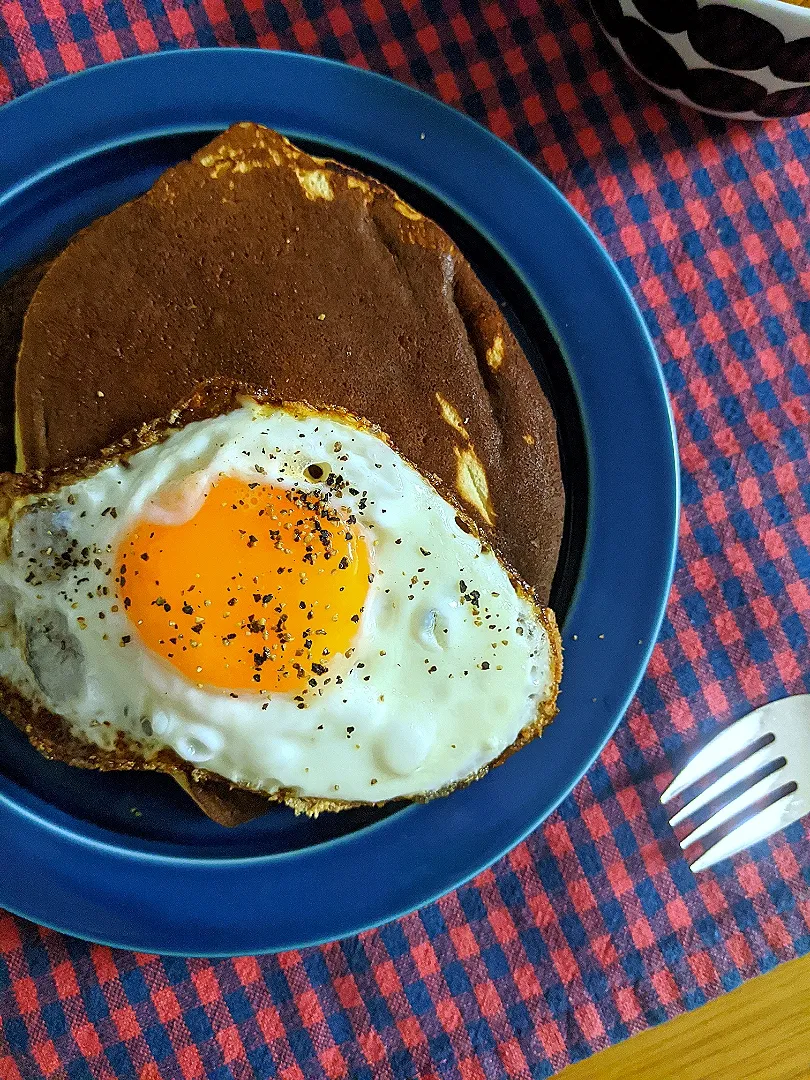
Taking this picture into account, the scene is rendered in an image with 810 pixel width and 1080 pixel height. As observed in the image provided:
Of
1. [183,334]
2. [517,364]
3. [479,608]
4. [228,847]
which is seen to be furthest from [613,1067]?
[183,334]

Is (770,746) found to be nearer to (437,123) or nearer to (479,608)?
(479,608)

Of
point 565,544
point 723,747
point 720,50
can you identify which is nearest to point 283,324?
A: point 565,544

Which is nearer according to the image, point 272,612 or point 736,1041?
point 272,612

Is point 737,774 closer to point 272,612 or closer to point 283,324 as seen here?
point 272,612

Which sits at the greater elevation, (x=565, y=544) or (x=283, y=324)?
(x=283, y=324)

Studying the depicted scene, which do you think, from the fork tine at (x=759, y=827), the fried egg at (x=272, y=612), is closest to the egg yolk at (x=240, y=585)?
the fried egg at (x=272, y=612)

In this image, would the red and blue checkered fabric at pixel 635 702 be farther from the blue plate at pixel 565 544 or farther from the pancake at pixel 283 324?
the pancake at pixel 283 324
